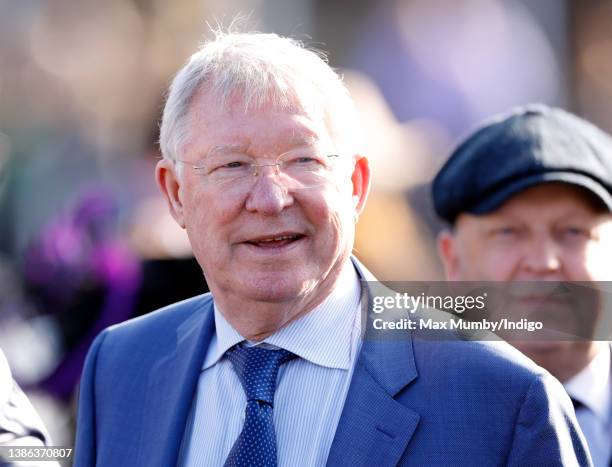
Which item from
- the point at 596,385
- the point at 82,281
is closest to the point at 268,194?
the point at 596,385

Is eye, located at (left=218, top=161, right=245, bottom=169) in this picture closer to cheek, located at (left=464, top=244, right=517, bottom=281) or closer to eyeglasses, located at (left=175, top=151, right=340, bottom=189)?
eyeglasses, located at (left=175, top=151, right=340, bottom=189)

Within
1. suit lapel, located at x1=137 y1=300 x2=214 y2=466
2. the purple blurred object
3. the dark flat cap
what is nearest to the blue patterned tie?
suit lapel, located at x1=137 y1=300 x2=214 y2=466

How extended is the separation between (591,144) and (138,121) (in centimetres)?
290

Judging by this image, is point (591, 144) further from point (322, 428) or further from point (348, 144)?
point (322, 428)

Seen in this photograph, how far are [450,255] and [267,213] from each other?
0.94m

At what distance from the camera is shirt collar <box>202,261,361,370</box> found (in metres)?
2.07

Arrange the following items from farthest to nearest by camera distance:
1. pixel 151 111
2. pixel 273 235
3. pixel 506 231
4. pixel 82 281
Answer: pixel 151 111 → pixel 82 281 → pixel 506 231 → pixel 273 235

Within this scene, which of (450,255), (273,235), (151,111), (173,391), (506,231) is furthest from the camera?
(151,111)

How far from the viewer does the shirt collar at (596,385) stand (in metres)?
2.36

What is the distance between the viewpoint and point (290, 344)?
2.08 m

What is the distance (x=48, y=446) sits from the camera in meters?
2.41

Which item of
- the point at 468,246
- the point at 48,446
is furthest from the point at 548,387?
the point at 48,446

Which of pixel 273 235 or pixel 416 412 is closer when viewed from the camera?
pixel 416 412

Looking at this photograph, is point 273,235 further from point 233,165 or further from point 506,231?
point 506,231
